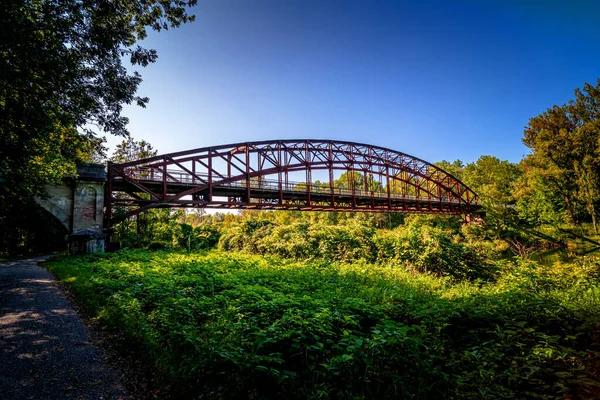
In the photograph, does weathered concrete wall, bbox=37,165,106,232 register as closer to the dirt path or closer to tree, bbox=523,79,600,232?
the dirt path

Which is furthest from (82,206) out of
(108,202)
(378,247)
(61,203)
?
(378,247)

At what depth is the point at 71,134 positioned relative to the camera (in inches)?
387

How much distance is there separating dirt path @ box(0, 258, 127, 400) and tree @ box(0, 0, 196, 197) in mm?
4748

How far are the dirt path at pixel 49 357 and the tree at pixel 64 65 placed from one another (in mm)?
4748

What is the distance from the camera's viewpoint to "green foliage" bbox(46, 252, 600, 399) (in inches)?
122

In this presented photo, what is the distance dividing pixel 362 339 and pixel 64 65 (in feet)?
32.9

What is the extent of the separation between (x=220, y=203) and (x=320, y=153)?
17561 mm

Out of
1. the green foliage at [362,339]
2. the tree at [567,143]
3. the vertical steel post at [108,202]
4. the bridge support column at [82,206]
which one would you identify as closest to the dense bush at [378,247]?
the green foliage at [362,339]

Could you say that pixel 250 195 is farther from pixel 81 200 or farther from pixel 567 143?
pixel 567 143

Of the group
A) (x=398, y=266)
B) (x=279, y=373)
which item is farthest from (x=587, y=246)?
(x=398, y=266)

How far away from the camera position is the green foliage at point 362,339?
309cm

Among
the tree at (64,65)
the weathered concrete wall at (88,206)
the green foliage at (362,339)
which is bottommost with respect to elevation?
the green foliage at (362,339)

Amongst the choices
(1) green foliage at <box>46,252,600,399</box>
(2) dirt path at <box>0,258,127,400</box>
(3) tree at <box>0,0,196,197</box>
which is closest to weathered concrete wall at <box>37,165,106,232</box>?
(3) tree at <box>0,0,196,197</box>

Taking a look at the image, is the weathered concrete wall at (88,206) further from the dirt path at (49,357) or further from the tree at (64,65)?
the dirt path at (49,357)
